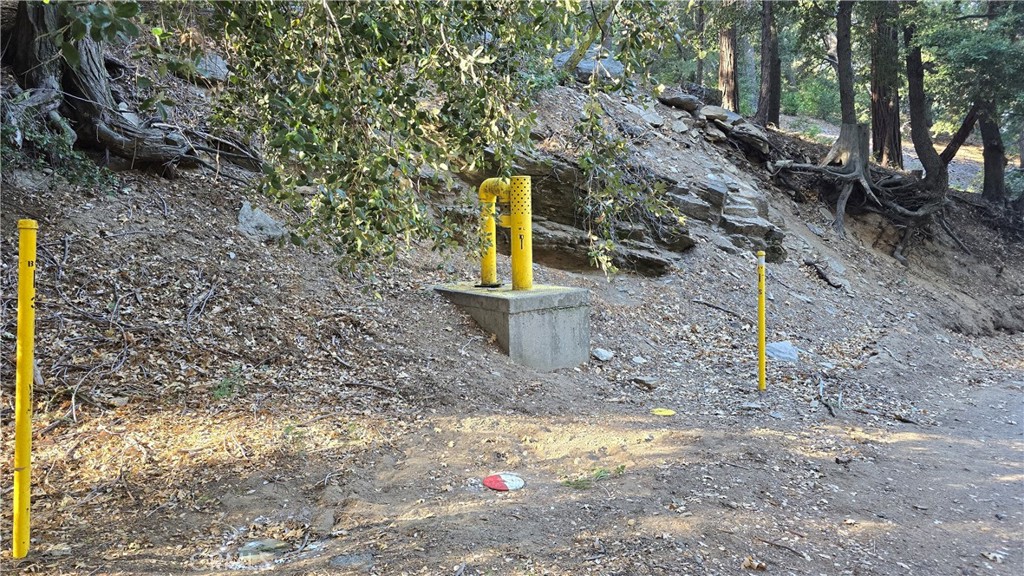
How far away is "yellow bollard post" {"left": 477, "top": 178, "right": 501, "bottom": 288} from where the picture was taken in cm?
594

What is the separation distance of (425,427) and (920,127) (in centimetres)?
1525

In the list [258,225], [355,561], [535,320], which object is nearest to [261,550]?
[355,561]

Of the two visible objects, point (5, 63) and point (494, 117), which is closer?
point (494, 117)

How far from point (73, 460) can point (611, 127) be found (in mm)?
9353

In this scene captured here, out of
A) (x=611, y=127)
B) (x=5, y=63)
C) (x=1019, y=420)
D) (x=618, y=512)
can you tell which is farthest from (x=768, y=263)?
(x=5, y=63)

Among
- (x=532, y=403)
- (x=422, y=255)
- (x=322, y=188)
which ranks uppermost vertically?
(x=322, y=188)

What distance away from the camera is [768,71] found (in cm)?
1741

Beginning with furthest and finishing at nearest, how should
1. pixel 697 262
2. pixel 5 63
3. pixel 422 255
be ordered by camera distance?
pixel 697 262 → pixel 422 255 → pixel 5 63

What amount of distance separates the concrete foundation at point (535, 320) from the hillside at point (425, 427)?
0.24 meters

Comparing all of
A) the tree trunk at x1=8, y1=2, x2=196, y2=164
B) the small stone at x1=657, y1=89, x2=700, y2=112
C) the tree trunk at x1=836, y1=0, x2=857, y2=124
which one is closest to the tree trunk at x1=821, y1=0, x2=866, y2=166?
the tree trunk at x1=836, y1=0, x2=857, y2=124

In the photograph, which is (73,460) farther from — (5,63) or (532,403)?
(5,63)

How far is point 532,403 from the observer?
5.74 meters

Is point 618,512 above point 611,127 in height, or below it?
below

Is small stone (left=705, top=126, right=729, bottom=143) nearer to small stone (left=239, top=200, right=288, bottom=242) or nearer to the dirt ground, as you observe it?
the dirt ground
